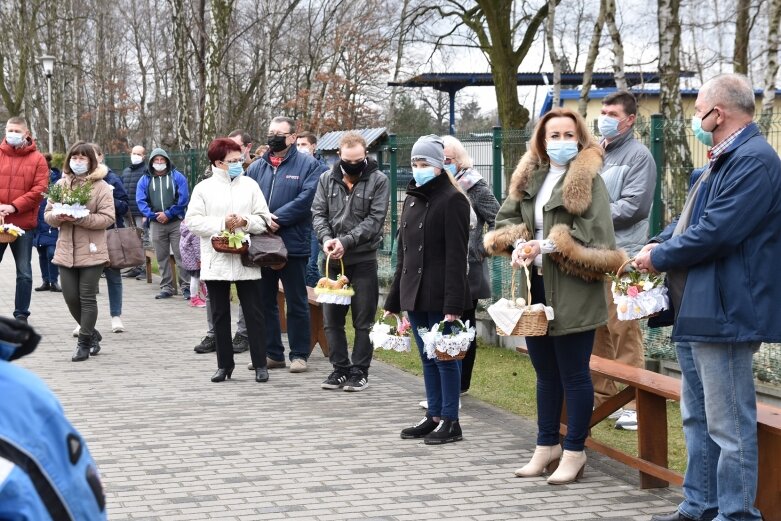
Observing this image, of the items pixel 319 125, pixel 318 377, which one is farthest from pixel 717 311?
pixel 319 125

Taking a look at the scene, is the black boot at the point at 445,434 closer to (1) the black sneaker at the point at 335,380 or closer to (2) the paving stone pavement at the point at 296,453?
(2) the paving stone pavement at the point at 296,453

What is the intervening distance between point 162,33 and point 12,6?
1383cm

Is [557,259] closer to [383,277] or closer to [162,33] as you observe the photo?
[383,277]

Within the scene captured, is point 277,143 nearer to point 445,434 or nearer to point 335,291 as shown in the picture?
point 335,291

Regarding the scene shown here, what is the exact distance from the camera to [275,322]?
9969mm

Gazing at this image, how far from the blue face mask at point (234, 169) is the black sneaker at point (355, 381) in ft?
6.17

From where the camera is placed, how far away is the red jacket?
37.6ft

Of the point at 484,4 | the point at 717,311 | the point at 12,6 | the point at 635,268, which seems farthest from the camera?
the point at 12,6

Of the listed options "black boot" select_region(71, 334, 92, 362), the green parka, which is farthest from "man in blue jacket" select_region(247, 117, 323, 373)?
the green parka

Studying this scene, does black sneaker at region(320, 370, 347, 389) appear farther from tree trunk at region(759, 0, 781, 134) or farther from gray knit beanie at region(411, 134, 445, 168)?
tree trunk at region(759, 0, 781, 134)

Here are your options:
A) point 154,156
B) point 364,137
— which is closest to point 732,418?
point 364,137

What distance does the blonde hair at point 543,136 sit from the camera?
6105mm

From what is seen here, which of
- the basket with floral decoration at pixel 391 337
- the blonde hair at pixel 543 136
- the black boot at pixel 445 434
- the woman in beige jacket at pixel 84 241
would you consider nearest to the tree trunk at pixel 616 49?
the woman in beige jacket at pixel 84 241

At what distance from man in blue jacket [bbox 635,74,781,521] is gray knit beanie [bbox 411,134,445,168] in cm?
230
